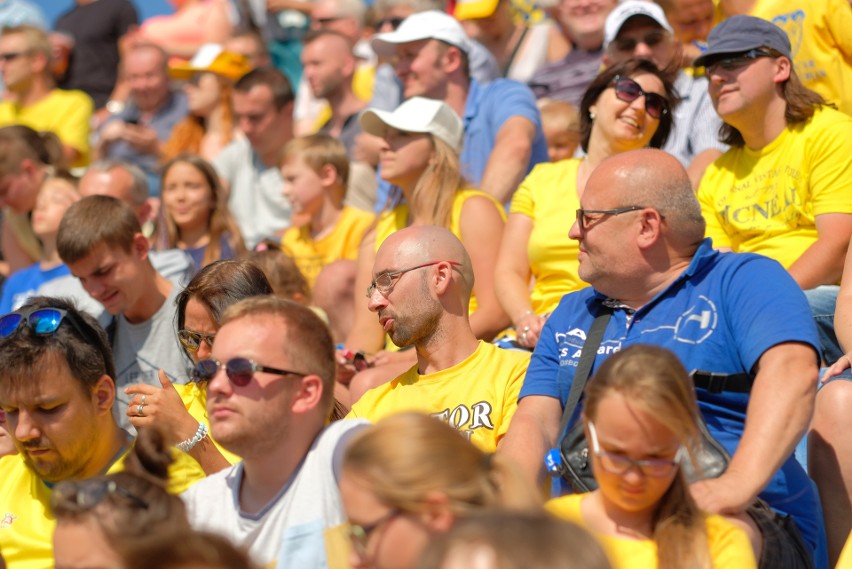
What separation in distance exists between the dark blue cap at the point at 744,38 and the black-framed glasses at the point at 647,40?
1197 mm

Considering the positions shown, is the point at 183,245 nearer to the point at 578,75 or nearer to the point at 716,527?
the point at 578,75

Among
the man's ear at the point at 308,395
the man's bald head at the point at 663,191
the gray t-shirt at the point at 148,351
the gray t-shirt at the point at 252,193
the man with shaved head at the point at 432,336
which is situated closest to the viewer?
the man's ear at the point at 308,395

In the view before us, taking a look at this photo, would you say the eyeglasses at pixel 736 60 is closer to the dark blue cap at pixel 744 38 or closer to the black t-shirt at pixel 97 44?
the dark blue cap at pixel 744 38

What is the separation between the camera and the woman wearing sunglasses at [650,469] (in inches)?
124

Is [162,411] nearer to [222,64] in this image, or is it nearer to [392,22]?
[392,22]

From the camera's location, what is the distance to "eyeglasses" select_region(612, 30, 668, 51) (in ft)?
21.6

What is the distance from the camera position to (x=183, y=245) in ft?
24.5

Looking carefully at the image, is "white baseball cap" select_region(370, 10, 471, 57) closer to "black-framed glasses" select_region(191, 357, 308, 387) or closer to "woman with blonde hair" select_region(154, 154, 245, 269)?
"woman with blonde hair" select_region(154, 154, 245, 269)

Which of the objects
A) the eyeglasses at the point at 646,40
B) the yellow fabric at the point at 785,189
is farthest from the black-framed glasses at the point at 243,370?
the eyeglasses at the point at 646,40

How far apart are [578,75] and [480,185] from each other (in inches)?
59.1

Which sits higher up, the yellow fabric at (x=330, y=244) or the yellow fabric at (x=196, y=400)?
the yellow fabric at (x=196, y=400)

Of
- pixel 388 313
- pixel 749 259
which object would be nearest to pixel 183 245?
pixel 388 313

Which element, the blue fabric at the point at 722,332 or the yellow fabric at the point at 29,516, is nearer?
the blue fabric at the point at 722,332

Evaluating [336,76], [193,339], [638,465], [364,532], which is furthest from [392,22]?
[364,532]
